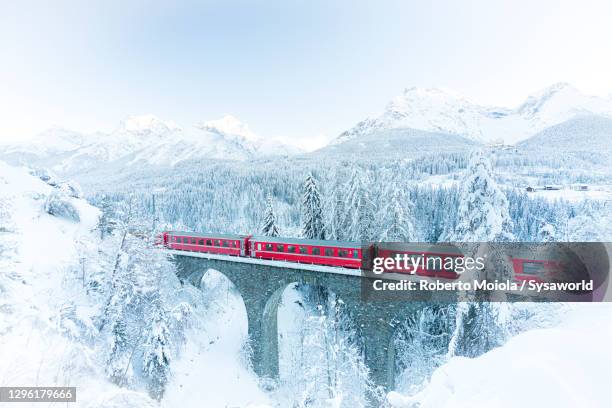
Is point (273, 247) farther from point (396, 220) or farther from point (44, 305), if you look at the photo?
point (44, 305)

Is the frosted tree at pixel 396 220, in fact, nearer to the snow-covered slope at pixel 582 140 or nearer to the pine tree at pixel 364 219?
the pine tree at pixel 364 219

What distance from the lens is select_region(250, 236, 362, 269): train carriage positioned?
1795cm

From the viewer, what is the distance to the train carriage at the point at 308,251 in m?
18.0

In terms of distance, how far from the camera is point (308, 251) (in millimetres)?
19688

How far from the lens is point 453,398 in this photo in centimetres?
441

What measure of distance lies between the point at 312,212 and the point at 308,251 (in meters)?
9.10

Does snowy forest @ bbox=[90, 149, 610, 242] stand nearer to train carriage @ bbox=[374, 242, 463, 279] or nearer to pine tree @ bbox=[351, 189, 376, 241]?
pine tree @ bbox=[351, 189, 376, 241]

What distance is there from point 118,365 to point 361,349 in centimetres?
1575

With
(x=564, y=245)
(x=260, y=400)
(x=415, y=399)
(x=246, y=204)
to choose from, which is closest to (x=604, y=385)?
(x=415, y=399)

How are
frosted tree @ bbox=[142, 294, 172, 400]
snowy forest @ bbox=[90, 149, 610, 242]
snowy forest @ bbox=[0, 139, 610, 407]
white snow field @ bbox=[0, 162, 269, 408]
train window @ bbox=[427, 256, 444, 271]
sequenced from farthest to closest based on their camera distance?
snowy forest @ bbox=[90, 149, 610, 242] → frosted tree @ bbox=[142, 294, 172, 400] → train window @ bbox=[427, 256, 444, 271] → snowy forest @ bbox=[0, 139, 610, 407] → white snow field @ bbox=[0, 162, 269, 408]

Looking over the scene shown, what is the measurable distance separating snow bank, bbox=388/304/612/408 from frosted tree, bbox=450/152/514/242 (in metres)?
8.02

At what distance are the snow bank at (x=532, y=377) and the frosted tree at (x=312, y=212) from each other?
2257 centimetres

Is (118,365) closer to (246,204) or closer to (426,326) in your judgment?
(426,326)

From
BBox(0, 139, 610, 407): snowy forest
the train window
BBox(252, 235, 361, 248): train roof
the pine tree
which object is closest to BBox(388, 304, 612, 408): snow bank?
BBox(0, 139, 610, 407): snowy forest
